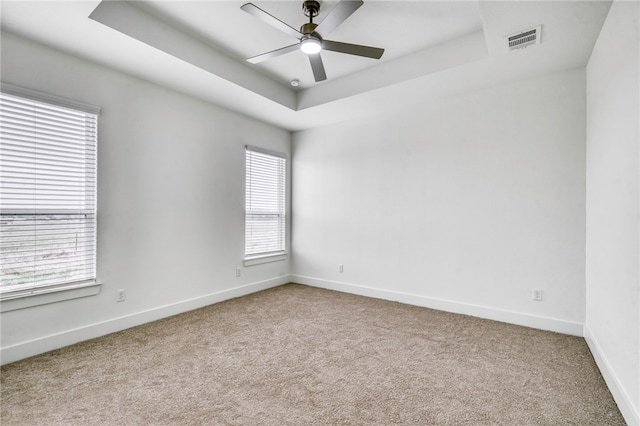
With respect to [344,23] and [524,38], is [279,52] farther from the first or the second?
[524,38]

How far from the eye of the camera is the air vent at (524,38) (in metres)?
2.35

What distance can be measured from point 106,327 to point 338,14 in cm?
344

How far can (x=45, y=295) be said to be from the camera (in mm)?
2535

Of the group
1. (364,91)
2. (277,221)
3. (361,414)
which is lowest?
(361,414)

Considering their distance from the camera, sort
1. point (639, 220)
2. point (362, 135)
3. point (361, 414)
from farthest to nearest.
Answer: point (362, 135)
point (361, 414)
point (639, 220)

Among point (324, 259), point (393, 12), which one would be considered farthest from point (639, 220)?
point (324, 259)

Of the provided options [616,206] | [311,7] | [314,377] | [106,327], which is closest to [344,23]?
[311,7]

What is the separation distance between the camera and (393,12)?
2.55 meters

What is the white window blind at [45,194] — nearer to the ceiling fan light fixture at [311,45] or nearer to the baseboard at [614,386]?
the ceiling fan light fixture at [311,45]

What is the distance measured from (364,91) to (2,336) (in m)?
4.02

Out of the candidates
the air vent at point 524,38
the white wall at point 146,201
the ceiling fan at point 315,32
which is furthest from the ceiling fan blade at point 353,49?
the white wall at point 146,201

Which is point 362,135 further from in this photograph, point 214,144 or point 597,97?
point 597,97

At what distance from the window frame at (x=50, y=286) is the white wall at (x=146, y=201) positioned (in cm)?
6

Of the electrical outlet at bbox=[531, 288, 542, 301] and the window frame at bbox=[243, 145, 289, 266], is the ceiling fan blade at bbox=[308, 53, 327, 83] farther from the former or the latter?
the electrical outlet at bbox=[531, 288, 542, 301]
